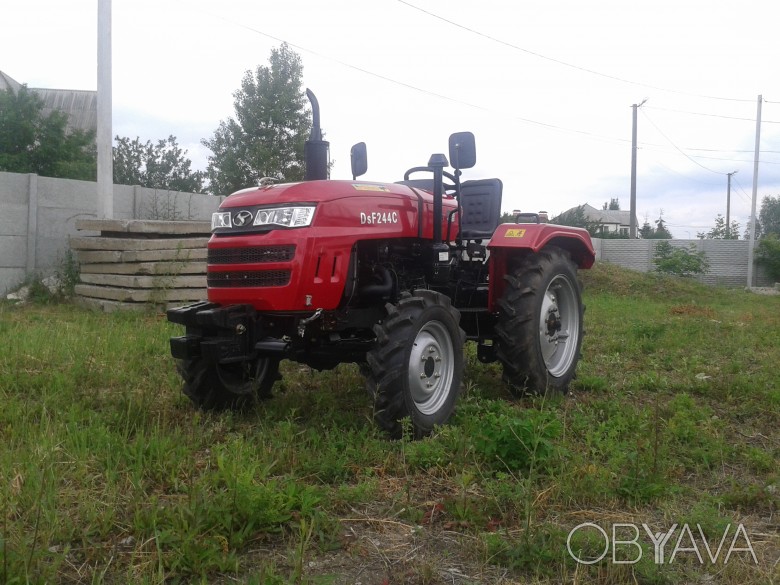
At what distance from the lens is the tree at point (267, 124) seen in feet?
92.8

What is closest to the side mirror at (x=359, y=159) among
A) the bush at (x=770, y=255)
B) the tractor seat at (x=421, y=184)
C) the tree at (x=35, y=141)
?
the tractor seat at (x=421, y=184)

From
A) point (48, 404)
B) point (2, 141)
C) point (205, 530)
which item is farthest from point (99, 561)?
point (2, 141)

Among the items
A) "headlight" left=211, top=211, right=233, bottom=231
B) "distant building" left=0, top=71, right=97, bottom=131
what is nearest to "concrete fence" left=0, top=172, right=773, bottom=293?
"headlight" left=211, top=211, right=233, bottom=231

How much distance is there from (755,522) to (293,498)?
202cm

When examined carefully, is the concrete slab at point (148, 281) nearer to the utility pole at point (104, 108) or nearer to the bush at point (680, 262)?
the utility pole at point (104, 108)

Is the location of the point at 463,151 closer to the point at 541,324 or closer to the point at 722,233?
the point at 541,324

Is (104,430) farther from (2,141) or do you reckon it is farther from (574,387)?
(2,141)

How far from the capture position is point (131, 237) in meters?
9.84

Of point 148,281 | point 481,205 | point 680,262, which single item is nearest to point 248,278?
point 481,205

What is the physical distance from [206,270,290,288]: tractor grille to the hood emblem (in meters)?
0.30

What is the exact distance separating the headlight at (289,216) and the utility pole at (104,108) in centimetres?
725

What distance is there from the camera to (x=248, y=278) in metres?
4.29

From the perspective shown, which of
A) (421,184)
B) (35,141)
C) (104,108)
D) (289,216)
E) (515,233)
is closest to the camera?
(289,216)

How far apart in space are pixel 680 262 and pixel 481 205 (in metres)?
18.5
